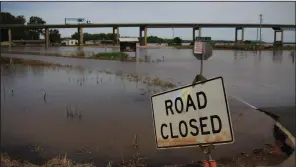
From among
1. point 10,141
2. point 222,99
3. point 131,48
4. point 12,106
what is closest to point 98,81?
point 12,106

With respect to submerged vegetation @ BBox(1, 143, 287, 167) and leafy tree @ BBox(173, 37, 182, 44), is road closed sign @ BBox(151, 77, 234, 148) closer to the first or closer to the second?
submerged vegetation @ BBox(1, 143, 287, 167)

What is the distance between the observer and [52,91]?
17109 millimetres

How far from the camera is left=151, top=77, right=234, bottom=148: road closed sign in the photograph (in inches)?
145

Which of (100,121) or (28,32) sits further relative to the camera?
(28,32)

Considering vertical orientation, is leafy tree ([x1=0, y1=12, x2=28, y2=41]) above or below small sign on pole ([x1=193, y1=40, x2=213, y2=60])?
above

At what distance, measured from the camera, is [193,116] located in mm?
3854

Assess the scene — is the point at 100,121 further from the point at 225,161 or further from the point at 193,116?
the point at 193,116

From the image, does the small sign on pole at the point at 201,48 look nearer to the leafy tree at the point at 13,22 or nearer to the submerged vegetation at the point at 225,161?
the submerged vegetation at the point at 225,161

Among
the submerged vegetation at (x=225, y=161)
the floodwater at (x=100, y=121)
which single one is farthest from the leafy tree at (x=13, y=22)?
the submerged vegetation at (x=225, y=161)

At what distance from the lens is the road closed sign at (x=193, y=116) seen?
3688 mm

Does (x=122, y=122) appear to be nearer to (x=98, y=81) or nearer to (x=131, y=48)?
(x=98, y=81)

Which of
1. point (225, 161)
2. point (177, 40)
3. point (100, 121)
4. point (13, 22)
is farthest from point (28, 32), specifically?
point (225, 161)

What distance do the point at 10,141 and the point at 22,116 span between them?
2915 millimetres

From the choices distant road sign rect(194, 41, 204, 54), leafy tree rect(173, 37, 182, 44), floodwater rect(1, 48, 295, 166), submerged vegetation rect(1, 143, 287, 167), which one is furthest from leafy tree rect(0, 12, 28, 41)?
distant road sign rect(194, 41, 204, 54)
